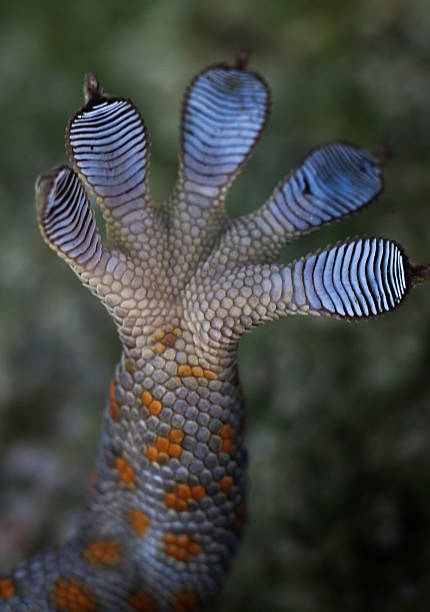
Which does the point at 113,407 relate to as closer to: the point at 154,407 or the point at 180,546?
the point at 154,407

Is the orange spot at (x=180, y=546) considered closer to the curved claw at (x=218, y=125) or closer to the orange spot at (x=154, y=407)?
the orange spot at (x=154, y=407)

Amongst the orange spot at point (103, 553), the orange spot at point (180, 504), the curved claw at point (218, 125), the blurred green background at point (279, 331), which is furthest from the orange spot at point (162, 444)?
the blurred green background at point (279, 331)

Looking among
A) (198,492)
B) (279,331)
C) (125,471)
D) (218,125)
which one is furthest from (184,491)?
(279,331)

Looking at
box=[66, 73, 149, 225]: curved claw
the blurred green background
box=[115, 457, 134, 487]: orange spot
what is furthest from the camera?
the blurred green background

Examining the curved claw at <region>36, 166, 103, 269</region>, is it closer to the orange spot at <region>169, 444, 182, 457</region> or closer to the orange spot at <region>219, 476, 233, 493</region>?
the orange spot at <region>169, 444, 182, 457</region>

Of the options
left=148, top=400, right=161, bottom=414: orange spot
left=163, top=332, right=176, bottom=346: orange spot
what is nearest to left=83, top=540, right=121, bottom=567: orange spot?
left=148, top=400, right=161, bottom=414: orange spot

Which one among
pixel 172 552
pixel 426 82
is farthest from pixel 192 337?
pixel 426 82

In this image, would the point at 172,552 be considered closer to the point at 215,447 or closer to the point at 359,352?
the point at 215,447
